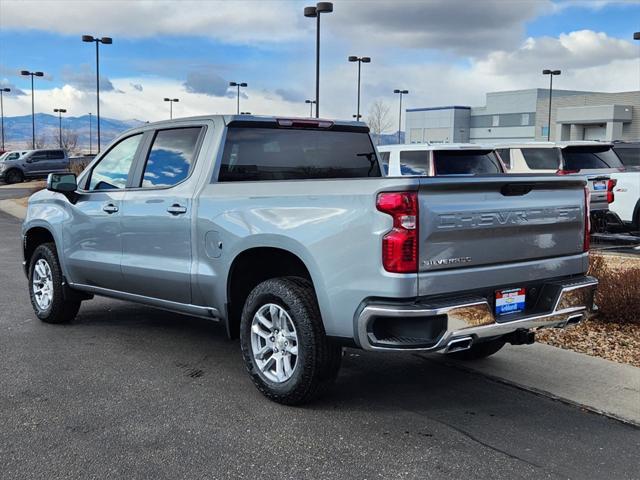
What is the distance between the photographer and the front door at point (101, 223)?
Answer: 6.20 meters

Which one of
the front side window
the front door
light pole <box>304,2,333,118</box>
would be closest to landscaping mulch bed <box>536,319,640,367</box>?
the front door

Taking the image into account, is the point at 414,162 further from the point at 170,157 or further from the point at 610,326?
the point at 170,157

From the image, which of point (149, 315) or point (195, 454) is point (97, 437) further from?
point (149, 315)

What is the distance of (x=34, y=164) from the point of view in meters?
41.6

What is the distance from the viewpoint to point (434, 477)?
3.72 metres

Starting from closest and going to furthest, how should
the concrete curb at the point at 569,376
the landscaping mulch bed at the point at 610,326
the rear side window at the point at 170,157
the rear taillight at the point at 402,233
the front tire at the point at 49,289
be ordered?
the rear taillight at the point at 402,233, the concrete curb at the point at 569,376, the rear side window at the point at 170,157, the landscaping mulch bed at the point at 610,326, the front tire at the point at 49,289

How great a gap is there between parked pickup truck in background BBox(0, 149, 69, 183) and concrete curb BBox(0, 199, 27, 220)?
13.0m

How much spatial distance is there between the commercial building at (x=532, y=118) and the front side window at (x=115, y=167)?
176ft

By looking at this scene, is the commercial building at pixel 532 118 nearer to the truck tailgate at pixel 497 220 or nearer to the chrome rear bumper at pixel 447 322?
the truck tailgate at pixel 497 220

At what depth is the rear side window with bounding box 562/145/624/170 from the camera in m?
14.4

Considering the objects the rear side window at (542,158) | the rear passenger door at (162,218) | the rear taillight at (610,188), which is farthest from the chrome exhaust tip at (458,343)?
the rear side window at (542,158)

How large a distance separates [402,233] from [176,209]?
217 centimetres

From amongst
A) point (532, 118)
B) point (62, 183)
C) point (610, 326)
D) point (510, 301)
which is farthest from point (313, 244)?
point (532, 118)

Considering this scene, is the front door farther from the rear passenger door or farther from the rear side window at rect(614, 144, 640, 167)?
the rear side window at rect(614, 144, 640, 167)
